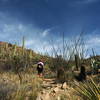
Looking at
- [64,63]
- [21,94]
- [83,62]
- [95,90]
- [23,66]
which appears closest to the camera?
[95,90]

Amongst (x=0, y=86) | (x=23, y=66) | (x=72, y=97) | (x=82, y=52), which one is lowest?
(x=72, y=97)

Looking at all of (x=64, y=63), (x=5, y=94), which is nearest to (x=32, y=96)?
(x=5, y=94)

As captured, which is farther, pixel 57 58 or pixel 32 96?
pixel 57 58

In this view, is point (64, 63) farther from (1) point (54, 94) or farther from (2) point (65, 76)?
(1) point (54, 94)

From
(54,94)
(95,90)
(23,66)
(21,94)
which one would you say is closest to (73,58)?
(23,66)

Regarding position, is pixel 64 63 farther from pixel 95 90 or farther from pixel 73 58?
pixel 95 90

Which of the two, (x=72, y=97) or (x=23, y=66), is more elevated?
(x=23, y=66)

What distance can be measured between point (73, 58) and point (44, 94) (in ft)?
33.2

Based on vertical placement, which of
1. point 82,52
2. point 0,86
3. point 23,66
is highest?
point 82,52

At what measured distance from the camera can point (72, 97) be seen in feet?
26.4

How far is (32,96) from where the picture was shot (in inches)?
303

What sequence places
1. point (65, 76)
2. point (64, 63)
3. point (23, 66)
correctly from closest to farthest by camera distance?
point (65, 76) < point (23, 66) < point (64, 63)

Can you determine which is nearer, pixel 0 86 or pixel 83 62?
pixel 0 86

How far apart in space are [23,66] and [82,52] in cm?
548
